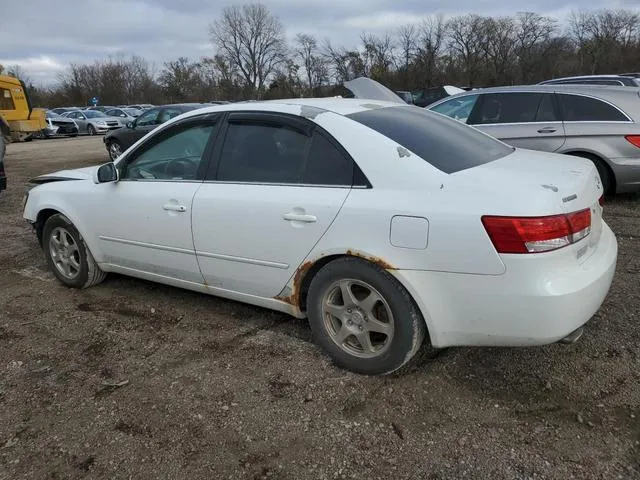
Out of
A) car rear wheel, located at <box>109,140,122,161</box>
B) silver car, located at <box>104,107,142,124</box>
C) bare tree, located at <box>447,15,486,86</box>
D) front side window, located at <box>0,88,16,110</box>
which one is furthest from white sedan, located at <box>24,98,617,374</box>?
bare tree, located at <box>447,15,486,86</box>

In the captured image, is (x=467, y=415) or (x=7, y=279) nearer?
(x=467, y=415)

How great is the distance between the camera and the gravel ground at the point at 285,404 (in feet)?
8.11

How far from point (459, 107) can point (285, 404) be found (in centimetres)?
644

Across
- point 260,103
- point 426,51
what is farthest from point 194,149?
point 426,51

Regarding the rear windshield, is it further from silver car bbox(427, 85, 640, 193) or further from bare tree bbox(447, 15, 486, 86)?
bare tree bbox(447, 15, 486, 86)

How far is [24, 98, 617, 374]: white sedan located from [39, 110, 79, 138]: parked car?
28.6 meters

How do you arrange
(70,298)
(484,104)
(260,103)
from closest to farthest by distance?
(260,103), (70,298), (484,104)

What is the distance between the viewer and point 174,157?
13.1ft

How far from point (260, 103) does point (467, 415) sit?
7.49 ft

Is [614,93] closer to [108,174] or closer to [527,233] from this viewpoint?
[527,233]

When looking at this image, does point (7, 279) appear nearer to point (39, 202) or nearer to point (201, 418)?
point (39, 202)

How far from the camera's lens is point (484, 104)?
7887 millimetres

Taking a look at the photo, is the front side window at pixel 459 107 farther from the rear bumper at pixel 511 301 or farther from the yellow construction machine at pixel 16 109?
the yellow construction machine at pixel 16 109

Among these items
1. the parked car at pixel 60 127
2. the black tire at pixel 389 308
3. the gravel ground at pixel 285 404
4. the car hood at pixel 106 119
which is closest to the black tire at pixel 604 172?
the gravel ground at pixel 285 404
